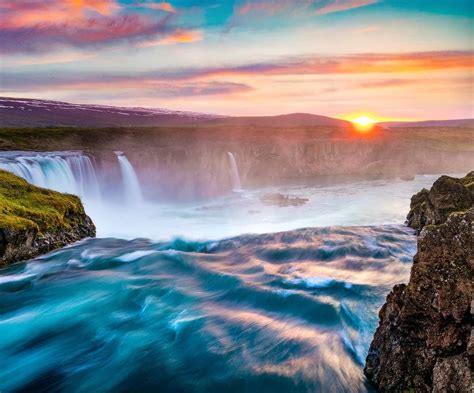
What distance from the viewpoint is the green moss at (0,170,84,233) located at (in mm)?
15812

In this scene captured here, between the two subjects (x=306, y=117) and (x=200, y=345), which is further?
(x=306, y=117)

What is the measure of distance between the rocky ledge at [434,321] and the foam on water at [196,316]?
69.2 inches

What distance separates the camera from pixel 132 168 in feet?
134

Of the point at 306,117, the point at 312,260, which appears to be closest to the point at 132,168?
the point at 312,260

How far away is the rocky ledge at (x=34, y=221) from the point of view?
1504 centimetres

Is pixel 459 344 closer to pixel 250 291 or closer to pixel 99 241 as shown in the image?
pixel 250 291

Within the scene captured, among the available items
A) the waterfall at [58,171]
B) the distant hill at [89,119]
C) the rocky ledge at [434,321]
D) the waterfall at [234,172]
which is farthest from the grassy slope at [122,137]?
the rocky ledge at [434,321]

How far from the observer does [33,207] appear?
1789 centimetres

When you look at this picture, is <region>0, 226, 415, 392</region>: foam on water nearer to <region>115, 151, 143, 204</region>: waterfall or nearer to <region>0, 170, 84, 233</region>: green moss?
<region>0, 170, 84, 233</region>: green moss

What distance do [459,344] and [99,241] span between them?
1691 centimetres

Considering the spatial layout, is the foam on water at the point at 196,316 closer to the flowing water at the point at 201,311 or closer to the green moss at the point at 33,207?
the flowing water at the point at 201,311

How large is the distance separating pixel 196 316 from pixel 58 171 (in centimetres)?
2197

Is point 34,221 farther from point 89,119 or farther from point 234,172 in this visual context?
point 89,119

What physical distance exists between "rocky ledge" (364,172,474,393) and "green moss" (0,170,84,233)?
1360cm
